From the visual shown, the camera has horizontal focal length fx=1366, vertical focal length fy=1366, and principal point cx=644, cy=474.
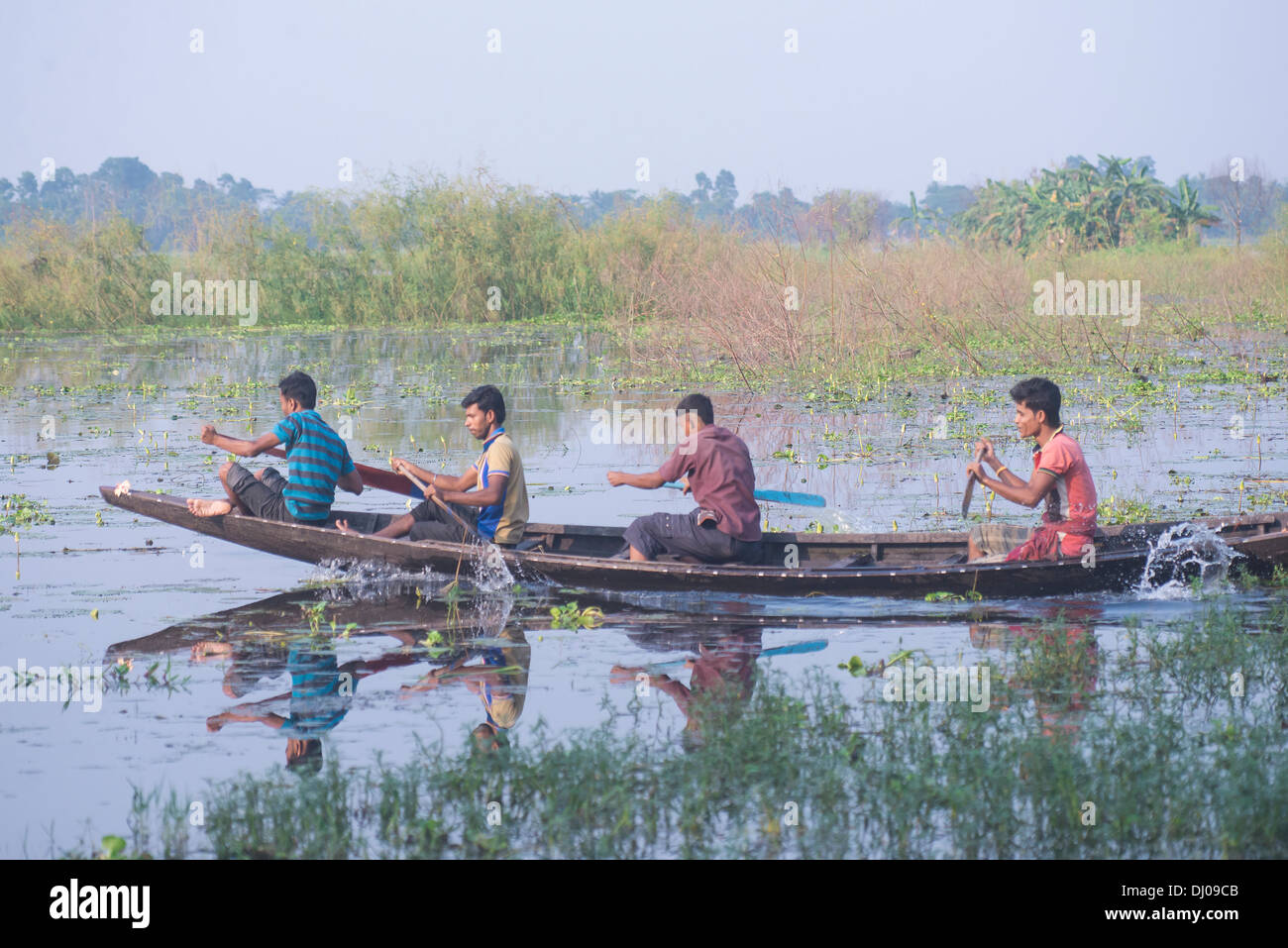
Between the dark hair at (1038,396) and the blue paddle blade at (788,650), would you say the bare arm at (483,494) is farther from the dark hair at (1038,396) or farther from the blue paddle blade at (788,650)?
the dark hair at (1038,396)

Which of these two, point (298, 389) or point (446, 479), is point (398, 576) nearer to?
point (446, 479)

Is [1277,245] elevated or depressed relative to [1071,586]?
elevated

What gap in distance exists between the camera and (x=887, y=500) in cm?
1021

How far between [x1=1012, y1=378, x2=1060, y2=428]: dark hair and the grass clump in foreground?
2.23m

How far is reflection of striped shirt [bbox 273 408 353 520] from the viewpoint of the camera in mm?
8117

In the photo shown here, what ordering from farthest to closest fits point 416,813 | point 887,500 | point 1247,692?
1. point 887,500
2. point 1247,692
3. point 416,813

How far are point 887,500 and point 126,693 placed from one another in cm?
590

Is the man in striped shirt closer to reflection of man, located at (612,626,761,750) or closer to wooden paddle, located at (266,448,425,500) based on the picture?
wooden paddle, located at (266,448,425,500)

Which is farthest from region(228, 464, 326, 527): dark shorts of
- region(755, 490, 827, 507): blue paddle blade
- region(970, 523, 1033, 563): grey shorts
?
region(970, 523, 1033, 563): grey shorts

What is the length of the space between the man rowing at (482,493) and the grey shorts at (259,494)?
1.25ft

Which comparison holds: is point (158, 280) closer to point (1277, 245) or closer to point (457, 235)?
point (457, 235)
